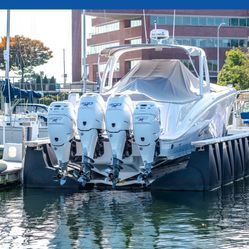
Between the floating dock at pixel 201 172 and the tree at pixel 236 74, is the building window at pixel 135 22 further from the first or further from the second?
the floating dock at pixel 201 172

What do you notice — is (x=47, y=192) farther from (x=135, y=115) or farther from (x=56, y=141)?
(x=135, y=115)

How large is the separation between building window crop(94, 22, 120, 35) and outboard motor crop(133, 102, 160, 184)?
65.2m

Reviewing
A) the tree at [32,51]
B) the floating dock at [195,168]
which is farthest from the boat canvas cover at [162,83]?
the tree at [32,51]

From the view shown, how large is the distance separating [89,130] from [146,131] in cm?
155

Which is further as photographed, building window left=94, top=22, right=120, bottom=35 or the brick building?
building window left=94, top=22, right=120, bottom=35

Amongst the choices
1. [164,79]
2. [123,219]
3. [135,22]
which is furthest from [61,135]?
[135,22]

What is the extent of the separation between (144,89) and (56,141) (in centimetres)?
346

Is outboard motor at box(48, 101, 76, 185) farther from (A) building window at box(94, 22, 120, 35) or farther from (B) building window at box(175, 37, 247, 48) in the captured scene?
(A) building window at box(94, 22, 120, 35)

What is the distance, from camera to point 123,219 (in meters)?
16.8

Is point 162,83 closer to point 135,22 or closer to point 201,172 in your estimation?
point 201,172

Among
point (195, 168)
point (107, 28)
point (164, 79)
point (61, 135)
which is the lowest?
point (195, 168)

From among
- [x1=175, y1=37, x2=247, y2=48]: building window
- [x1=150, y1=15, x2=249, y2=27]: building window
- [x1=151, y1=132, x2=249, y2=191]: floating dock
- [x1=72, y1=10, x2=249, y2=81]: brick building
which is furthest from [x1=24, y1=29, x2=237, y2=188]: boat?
[x1=175, y1=37, x2=247, y2=48]: building window

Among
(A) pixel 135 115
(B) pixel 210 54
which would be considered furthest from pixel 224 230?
(B) pixel 210 54

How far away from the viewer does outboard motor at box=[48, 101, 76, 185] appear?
68.0ft
